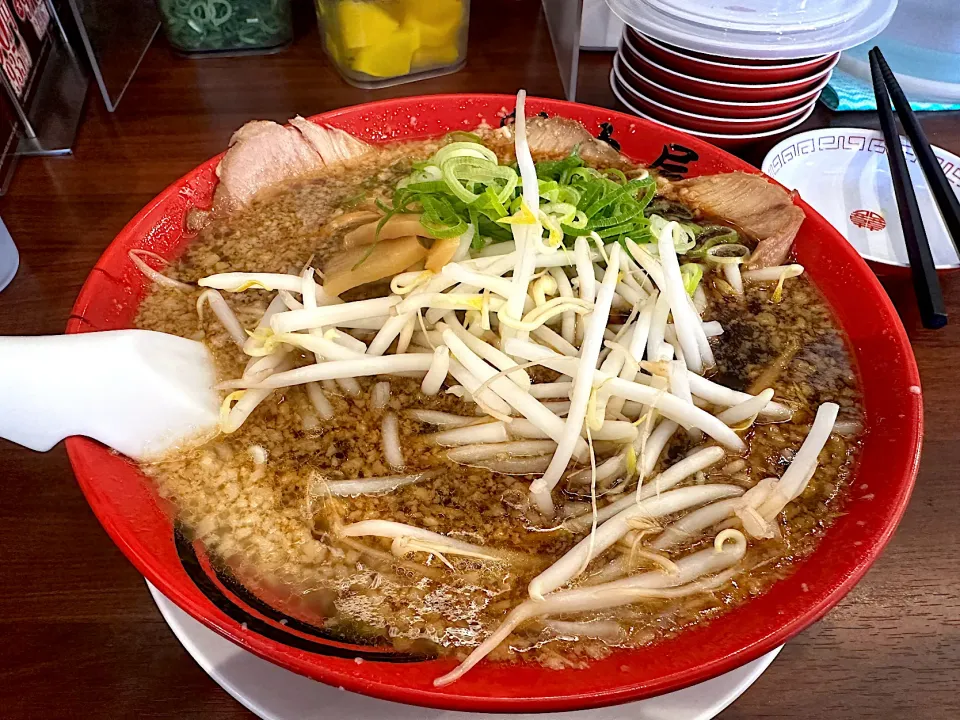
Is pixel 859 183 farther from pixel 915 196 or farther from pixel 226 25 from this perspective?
pixel 226 25

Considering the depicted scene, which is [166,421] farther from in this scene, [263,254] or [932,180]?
[932,180]

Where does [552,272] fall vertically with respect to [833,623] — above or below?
above

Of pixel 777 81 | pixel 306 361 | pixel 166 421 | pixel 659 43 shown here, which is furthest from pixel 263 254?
pixel 777 81

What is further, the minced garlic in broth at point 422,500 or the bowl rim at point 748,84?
the bowl rim at point 748,84

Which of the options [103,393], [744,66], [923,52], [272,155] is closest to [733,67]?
[744,66]

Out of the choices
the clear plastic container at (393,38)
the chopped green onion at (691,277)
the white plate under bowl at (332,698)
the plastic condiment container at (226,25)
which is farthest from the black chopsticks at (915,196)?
the plastic condiment container at (226,25)

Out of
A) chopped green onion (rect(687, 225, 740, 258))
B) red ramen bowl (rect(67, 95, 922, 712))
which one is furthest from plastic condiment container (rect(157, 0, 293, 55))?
chopped green onion (rect(687, 225, 740, 258))

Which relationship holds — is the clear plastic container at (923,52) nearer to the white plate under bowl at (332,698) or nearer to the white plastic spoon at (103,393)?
the white plate under bowl at (332,698)
